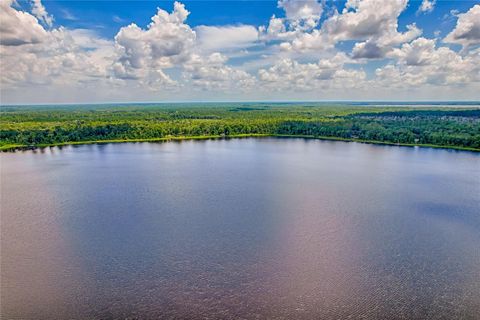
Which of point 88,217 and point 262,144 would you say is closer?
point 88,217

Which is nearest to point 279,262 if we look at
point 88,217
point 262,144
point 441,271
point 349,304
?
point 349,304

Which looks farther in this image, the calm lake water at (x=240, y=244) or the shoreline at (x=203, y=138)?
the shoreline at (x=203, y=138)

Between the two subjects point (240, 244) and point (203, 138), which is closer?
point (240, 244)

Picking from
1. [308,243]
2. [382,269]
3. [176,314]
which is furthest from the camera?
[308,243]

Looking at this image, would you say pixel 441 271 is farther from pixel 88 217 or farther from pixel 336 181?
pixel 88 217

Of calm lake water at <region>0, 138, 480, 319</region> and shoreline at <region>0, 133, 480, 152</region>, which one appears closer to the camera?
calm lake water at <region>0, 138, 480, 319</region>

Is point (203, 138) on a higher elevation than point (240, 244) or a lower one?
lower

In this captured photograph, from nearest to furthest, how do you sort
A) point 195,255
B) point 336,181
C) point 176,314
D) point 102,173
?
1. point 176,314
2. point 195,255
3. point 336,181
4. point 102,173
